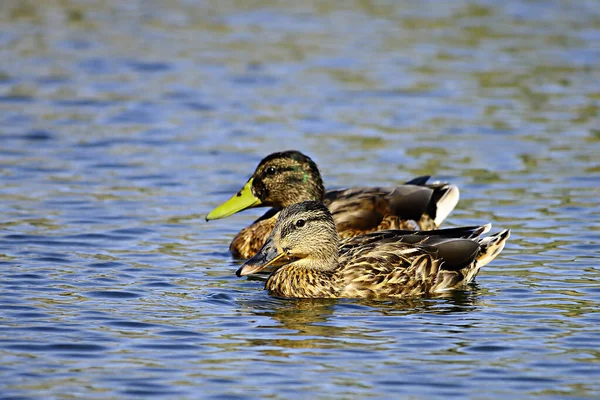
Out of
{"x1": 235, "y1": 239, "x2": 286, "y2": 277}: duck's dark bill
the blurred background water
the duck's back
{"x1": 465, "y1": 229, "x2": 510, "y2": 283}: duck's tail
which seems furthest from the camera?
the duck's back

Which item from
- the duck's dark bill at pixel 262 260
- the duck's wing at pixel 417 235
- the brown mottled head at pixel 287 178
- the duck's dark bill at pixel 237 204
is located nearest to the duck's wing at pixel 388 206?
the brown mottled head at pixel 287 178

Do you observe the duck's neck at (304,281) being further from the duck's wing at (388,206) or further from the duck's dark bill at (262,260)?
the duck's wing at (388,206)

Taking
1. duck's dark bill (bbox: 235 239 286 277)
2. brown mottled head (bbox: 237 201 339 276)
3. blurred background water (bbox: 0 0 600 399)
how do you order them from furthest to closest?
brown mottled head (bbox: 237 201 339 276)
duck's dark bill (bbox: 235 239 286 277)
blurred background water (bbox: 0 0 600 399)

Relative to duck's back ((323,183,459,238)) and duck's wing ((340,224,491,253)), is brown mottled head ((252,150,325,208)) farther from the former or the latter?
duck's wing ((340,224,491,253))

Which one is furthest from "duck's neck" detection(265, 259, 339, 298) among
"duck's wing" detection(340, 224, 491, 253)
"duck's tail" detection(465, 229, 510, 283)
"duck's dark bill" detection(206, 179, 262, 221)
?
"duck's dark bill" detection(206, 179, 262, 221)

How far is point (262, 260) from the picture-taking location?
10.2 meters

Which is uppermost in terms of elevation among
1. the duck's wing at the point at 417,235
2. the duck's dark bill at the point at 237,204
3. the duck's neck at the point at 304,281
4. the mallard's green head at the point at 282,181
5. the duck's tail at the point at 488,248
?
the mallard's green head at the point at 282,181

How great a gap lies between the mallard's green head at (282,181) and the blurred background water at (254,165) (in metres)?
0.61

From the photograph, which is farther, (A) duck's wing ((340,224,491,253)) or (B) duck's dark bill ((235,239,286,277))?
(A) duck's wing ((340,224,491,253))

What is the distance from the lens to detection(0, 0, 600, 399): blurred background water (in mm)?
8172

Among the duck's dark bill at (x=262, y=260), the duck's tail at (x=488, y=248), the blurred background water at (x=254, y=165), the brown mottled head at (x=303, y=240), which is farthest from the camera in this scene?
the duck's tail at (x=488, y=248)

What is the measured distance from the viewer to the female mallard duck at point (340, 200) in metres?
12.1

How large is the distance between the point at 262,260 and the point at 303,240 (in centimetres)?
39

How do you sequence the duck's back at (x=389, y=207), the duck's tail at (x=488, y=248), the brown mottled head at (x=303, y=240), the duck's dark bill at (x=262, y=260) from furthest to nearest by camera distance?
1. the duck's back at (x=389, y=207)
2. the duck's tail at (x=488, y=248)
3. the brown mottled head at (x=303, y=240)
4. the duck's dark bill at (x=262, y=260)
